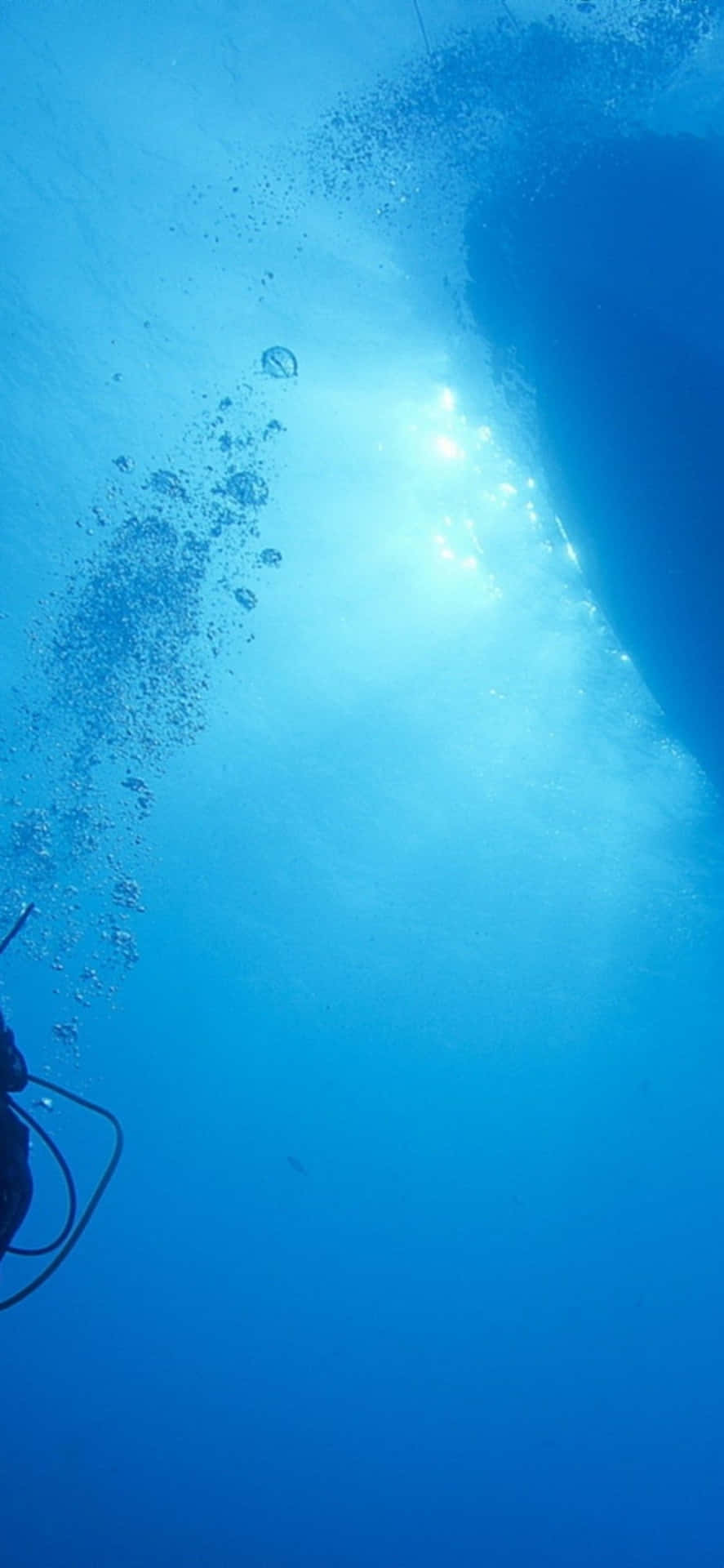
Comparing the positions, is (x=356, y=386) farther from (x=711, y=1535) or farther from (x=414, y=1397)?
(x=711, y=1535)

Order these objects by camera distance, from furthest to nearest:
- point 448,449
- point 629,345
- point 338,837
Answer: point 338,837 → point 448,449 → point 629,345

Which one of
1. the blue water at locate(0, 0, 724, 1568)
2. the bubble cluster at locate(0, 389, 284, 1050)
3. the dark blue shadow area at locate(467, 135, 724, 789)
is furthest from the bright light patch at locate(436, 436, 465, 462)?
the bubble cluster at locate(0, 389, 284, 1050)

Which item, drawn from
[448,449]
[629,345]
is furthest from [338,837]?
[629,345]

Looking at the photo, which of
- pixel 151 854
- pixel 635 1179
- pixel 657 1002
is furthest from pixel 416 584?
pixel 635 1179

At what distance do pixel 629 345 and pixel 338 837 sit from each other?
8547 millimetres

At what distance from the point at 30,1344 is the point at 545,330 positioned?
89.0 ft

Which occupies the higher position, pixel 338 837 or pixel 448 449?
pixel 448 449

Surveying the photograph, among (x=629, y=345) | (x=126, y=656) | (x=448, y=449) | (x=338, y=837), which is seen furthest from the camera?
(x=338, y=837)

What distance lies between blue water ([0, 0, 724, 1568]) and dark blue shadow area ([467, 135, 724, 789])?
14 centimetres

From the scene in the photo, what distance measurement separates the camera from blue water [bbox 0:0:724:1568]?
6941 mm

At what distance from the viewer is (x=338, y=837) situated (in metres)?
13.6

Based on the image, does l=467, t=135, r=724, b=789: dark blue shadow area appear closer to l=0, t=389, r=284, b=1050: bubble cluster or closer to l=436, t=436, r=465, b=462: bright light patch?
l=436, t=436, r=465, b=462: bright light patch

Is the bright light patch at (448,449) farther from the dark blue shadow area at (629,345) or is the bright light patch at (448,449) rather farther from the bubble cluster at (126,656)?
the bubble cluster at (126,656)

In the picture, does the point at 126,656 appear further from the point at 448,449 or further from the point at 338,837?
the point at 338,837
